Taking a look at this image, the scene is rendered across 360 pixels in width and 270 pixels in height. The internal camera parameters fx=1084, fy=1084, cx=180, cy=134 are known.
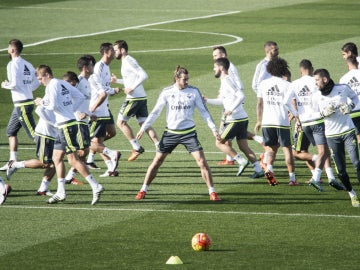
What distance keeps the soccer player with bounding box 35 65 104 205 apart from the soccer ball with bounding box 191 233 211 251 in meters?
3.74

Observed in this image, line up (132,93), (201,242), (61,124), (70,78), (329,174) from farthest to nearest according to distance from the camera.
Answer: (132,93)
(70,78)
(329,174)
(61,124)
(201,242)

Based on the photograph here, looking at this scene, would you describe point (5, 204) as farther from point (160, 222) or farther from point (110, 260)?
point (110, 260)

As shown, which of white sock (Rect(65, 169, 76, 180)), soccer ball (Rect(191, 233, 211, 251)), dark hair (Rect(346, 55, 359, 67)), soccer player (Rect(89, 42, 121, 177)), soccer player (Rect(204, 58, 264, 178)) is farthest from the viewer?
soccer player (Rect(89, 42, 121, 177))

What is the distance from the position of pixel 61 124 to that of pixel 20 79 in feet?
13.7

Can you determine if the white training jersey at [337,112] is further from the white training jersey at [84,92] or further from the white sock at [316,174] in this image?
the white training jersey at [84,92]

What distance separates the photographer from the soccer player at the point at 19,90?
2333 cm

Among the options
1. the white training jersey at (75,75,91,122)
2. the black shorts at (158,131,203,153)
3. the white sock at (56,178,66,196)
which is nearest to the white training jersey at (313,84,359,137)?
the black shorts at (158,131,203,153)

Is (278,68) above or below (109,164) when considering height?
above

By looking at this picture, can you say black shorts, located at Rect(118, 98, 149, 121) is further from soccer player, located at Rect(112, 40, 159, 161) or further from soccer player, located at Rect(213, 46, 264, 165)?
soccer player, located at Rect(213, 46, 264, 165)

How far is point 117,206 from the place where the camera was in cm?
1938

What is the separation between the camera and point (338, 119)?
19.0 m

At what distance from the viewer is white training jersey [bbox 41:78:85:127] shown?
19.4 meters

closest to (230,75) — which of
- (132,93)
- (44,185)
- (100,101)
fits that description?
(100,101)

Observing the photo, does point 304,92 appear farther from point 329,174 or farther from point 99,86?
point 99,86
